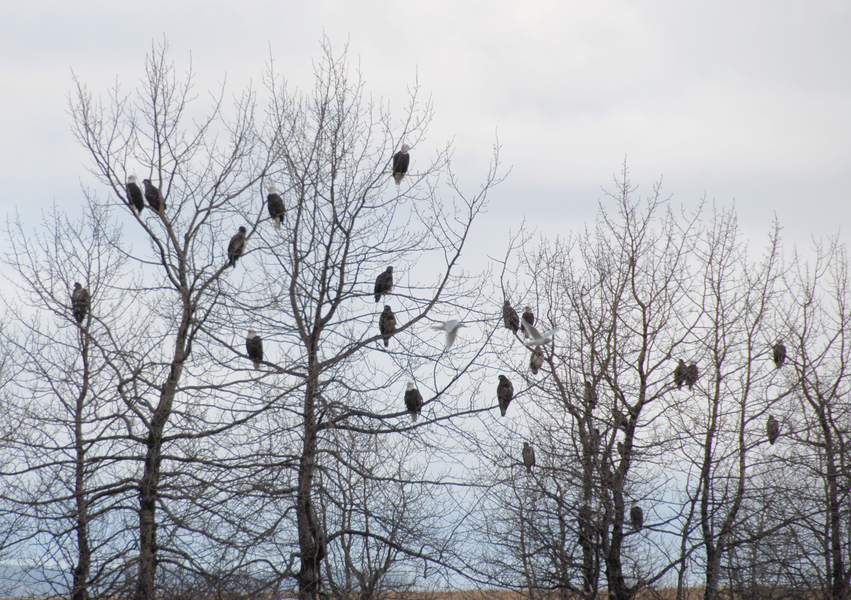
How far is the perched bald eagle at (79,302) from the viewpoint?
35.0 feet

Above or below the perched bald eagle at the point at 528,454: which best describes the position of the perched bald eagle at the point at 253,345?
above

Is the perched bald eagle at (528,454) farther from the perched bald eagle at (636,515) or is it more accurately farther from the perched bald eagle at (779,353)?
the perched bald eagle at (779,353)

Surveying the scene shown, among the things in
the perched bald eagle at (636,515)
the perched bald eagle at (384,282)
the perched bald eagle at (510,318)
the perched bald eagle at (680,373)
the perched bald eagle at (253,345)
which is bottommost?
the perched bald eagle at (636,515)

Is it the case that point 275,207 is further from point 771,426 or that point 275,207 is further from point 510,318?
point 771,426

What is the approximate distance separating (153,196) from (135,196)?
28 centimetres

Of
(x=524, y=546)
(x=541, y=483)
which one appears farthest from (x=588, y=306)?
(x=524, y=546)

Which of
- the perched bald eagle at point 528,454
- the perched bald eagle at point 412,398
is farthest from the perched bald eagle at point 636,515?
the perched bald eagle at point 412,398

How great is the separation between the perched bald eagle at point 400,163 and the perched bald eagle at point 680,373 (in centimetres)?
510

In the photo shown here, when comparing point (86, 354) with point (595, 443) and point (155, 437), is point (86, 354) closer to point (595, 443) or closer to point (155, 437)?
point (155, 437)

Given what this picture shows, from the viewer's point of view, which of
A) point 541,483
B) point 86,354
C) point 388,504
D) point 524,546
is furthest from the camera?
point 86,354

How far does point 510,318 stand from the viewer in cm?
984

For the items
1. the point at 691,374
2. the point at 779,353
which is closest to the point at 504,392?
the point at 691,374

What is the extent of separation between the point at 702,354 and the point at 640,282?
1.63 m

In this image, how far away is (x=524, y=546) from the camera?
35.1ft
